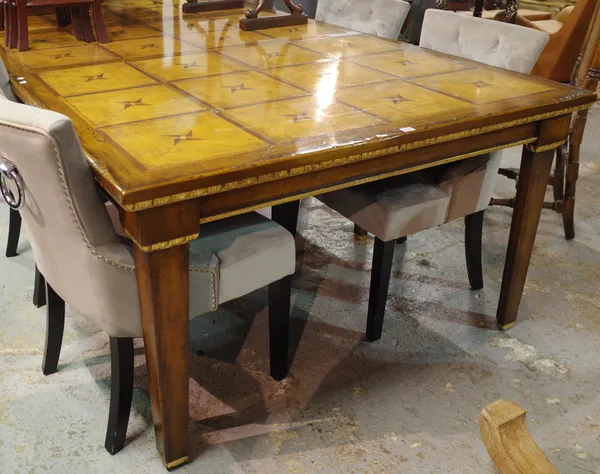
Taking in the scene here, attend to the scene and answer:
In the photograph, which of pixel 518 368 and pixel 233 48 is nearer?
pixel 518 368

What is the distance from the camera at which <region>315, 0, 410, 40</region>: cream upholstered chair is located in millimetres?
2766

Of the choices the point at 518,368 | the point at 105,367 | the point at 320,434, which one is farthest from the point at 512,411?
the point at 105,367

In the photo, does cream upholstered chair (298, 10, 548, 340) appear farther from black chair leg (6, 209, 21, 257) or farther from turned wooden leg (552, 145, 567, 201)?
black chair leg (6, 209, 21, 257)

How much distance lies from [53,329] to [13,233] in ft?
2.69

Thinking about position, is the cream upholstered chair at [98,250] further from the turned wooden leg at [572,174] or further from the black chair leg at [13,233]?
the turned wooden leg at [572,174]

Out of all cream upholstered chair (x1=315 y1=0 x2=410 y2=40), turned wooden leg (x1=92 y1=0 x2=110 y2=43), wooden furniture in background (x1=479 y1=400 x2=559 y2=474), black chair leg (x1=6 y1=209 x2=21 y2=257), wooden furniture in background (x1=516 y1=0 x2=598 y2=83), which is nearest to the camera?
wooden furniture in background (x1=479 y1=400 x2=559 y2=474)

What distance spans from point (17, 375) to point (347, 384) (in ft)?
Answer: 3.36

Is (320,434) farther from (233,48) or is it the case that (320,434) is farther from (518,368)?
(233,48)

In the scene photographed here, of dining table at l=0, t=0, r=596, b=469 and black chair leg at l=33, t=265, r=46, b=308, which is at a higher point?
dining table at l=0, t=0, r=596, b=469

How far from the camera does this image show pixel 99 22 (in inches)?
93.0

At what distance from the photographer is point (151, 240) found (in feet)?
4.43

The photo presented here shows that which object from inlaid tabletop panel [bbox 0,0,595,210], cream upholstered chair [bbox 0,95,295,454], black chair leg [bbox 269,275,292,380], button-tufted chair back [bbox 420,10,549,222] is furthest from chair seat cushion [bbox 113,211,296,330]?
button-tufted chair back [bbox 420,10,549,222]

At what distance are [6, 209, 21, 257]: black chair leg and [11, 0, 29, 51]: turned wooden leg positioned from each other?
0.66 metres

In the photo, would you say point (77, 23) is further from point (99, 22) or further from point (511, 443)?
point (511, 443)
